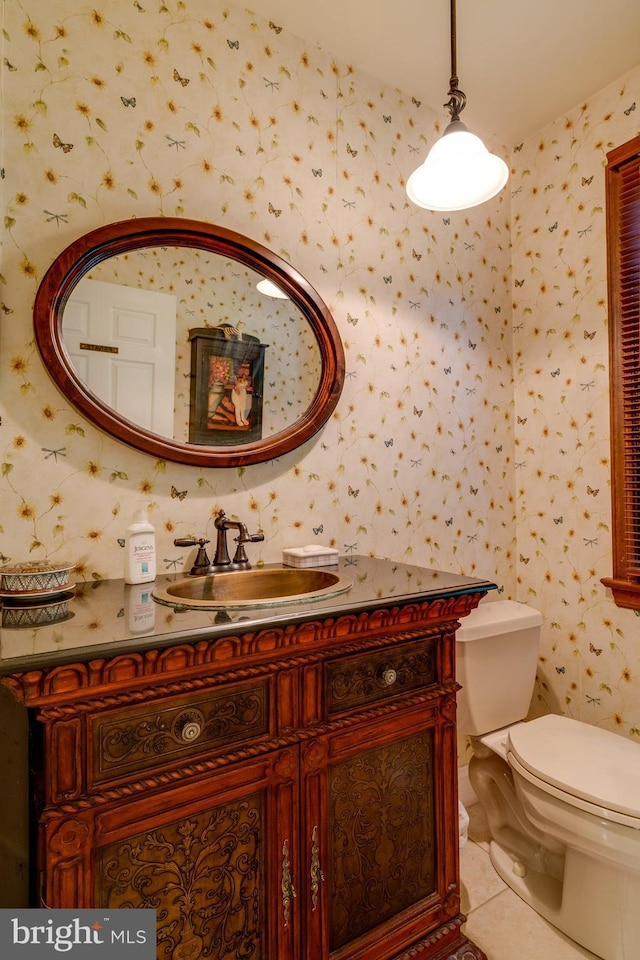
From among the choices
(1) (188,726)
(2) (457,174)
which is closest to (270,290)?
(2) (457,174)

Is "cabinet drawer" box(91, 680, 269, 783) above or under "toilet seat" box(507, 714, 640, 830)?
above

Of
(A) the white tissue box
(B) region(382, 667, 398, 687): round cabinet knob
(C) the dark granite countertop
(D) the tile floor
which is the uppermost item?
(A) the white tissue box

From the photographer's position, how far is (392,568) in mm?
1490

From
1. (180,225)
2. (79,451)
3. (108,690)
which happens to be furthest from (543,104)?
(108,690)

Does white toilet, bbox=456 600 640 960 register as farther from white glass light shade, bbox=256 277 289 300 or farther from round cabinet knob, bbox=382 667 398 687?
white glass light shade, bbox=256 277 289 300

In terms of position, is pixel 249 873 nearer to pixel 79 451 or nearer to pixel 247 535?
pixel 247 535

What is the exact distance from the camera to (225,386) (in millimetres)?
1506

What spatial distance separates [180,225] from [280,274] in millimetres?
330

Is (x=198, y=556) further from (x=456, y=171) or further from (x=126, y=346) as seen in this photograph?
(x=456, y=171)

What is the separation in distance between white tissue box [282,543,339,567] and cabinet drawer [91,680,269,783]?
0.54m

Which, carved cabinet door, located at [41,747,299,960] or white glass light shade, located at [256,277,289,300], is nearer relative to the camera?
carved cabinet door, located at [41,747,299,960]

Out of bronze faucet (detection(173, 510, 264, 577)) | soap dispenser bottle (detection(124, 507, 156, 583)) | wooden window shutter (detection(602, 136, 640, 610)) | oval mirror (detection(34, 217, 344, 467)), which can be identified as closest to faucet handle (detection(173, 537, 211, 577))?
bronze faucet (detection(173, 510, 264, 577))

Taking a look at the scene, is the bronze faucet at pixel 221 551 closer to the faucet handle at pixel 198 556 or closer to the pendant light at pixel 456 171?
the faucet handle at pixel 198 556

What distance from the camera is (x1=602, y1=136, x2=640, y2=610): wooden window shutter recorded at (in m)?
1.84
